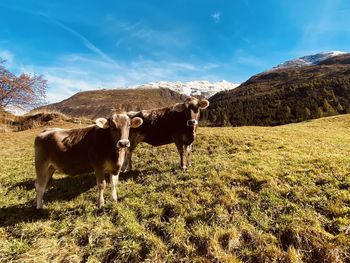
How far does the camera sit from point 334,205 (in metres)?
7.17

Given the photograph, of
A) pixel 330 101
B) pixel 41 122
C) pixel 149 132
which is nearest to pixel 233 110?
pixel 330 101

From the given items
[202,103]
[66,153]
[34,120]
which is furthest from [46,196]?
[34,120]

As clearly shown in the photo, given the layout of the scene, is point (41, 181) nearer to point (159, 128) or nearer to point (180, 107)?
point (159, 128)

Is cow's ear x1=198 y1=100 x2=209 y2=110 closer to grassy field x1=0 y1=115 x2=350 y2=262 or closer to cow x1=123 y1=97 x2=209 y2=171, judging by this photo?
cow x1=123 y1=97 x2=209 y2=171

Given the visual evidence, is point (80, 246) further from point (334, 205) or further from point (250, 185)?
point (334, 205)

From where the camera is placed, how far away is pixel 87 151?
29.7 ft

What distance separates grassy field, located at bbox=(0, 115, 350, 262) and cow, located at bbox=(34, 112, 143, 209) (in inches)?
40.9

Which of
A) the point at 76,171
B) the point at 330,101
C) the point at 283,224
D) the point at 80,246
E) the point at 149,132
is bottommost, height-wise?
the point at 80,246

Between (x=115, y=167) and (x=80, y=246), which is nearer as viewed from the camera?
(x=80, y=246)

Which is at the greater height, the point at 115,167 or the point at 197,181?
the point at 115,167

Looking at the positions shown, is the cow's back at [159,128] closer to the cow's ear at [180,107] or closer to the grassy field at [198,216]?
the cow's ear at [180,107]

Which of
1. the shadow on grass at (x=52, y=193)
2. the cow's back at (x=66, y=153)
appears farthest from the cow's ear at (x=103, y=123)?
the shadow on grass at (x=52, y=193)

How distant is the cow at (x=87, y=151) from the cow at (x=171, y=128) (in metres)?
3.27

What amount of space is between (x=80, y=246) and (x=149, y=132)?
658cm
